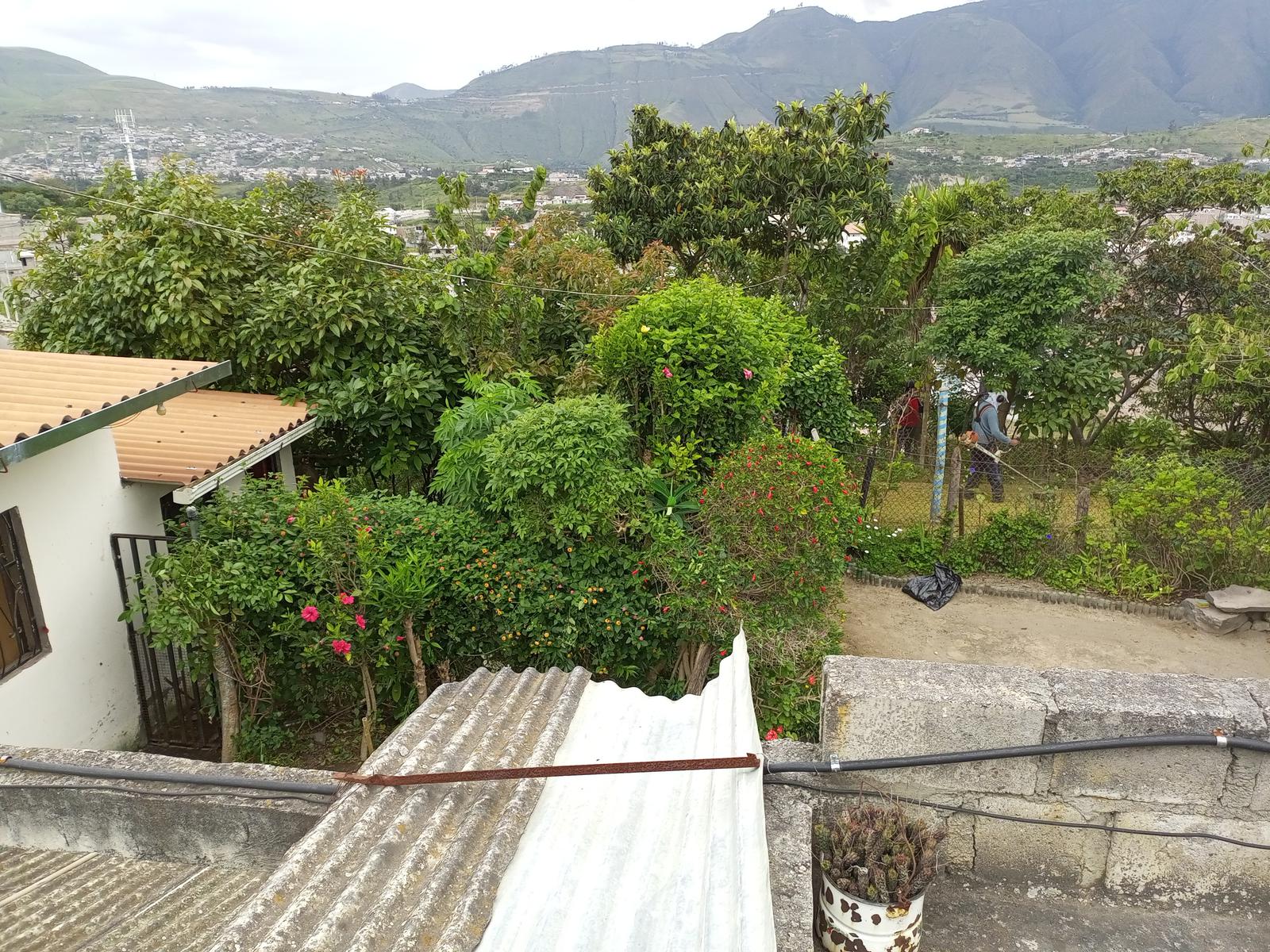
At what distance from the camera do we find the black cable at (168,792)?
2854 millimetres

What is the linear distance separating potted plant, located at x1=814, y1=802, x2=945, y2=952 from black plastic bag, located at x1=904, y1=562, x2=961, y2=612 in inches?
272

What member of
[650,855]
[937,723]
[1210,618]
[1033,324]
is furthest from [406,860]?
[1033,324]

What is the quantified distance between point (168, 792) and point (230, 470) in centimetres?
377

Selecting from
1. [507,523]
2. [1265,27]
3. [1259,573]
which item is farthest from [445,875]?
[1265,27]

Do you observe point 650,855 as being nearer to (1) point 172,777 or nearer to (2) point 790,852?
→ (2) point 790,852

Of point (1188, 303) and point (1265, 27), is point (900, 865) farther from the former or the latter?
point (1265, 27)

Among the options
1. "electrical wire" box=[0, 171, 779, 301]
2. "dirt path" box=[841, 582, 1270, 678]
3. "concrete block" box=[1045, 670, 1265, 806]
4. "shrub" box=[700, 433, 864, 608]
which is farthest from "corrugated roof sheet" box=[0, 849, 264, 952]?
"electrical wire" box=[0, 171, 779, 301]

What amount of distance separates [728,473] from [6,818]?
4795 millimetres

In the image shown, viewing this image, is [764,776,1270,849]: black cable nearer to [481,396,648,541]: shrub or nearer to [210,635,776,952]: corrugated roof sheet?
[210,635,776,952]: corrugated roof sheet

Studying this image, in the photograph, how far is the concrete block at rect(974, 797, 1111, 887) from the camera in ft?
8.28

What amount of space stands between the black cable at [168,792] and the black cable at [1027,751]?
1.62 meters

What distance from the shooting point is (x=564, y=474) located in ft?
19.5

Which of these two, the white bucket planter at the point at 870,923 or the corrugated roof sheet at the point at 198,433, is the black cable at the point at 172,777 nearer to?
the white bucket planter at the point at 870,923

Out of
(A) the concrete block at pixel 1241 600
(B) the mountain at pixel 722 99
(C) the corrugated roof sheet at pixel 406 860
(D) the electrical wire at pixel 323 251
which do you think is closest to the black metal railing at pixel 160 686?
(C) the corrugated roof sheet at pixel 406 860
